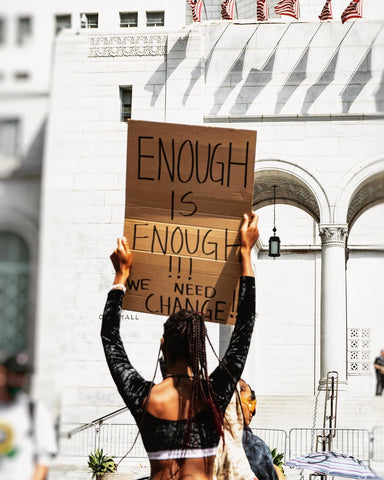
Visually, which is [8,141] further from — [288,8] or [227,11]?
[227,11]

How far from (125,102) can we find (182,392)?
1600 centimetres

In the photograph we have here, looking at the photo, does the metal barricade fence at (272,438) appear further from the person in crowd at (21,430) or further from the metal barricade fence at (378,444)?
the person in crowd at (21,430)

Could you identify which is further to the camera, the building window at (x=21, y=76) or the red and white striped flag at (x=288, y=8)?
the red and white striped flag at (x=288, y=8)

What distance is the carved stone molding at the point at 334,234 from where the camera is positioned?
19859 mm

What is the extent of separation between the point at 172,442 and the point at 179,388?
0.80ft

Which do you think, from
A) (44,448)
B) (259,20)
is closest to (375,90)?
(259,20)

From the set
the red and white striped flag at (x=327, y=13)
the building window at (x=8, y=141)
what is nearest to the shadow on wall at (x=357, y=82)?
the red and white striped flag at (x=327, y=13)

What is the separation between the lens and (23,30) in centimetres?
398

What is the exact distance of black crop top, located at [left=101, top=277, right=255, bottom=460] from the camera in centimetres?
403

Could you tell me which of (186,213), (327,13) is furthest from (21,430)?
(327,13)

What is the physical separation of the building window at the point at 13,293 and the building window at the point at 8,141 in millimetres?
332

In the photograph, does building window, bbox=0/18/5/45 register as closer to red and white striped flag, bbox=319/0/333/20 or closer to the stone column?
the stone column

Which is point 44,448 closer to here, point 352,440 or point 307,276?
point 352,440

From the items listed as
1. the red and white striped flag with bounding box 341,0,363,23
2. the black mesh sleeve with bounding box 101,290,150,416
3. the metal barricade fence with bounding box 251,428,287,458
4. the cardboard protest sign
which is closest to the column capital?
the metal barricade fence with bounding box 251,428,287,458
